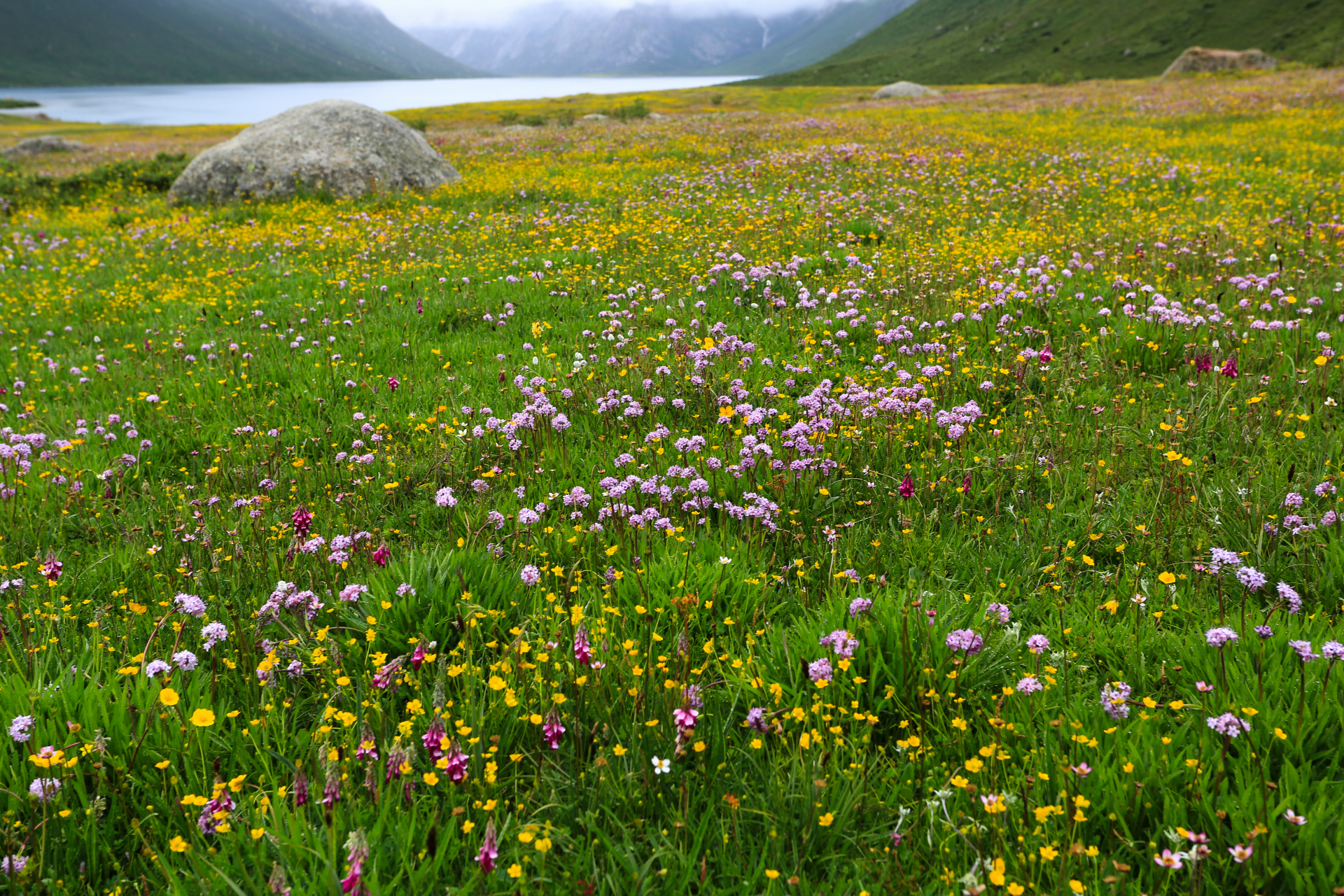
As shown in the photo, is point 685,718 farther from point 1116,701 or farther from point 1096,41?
point 1096,41

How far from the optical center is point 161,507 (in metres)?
5.20

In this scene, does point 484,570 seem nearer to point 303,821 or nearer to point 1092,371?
point 303,821

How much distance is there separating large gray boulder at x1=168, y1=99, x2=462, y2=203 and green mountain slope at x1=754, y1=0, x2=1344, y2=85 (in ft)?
414

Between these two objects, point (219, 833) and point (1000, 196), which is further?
point (1000, 196)

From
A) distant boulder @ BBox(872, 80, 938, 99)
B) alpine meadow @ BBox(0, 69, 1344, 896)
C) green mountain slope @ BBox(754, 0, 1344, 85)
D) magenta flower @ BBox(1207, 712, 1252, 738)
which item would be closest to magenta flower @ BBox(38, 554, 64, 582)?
alpine meadow @ BBox(0, 69, 1344, 896)

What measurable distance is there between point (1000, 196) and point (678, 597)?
13091 millimetres

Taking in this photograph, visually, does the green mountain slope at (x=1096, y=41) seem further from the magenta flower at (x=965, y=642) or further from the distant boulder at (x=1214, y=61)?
the magenta flower at (x=965, y=642)

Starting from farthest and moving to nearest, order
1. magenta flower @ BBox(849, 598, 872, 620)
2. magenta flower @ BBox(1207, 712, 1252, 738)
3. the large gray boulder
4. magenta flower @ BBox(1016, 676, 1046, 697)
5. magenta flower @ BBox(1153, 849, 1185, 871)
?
the large gray boulder < magenta flower @ BBox(849, 598, 872, 620) < magenta flower @ BBox(1016, 676, 1046, 697) < magenta flower @ BBox(1207, 712, 1252, 738) < magenta flower @ BBox(1153, 849, 1185, 871)

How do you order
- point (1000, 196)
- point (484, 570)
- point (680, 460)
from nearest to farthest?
point (484, 570) < point (680, 460) < point (1000, 196)

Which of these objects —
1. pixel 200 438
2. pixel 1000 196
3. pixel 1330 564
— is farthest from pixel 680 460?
pixel 1000 196

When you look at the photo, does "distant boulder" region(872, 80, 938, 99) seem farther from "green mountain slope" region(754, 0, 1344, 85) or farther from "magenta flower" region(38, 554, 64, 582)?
"magenta flower" region(38, 554, 64, 582)

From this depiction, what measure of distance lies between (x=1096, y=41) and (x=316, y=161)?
591ft

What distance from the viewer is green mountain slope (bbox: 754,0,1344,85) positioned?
384ft

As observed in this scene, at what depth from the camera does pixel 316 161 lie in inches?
736
